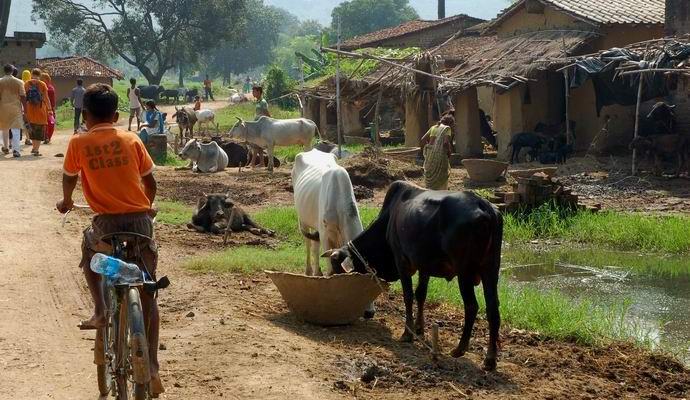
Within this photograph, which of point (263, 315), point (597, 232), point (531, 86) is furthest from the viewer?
point (531, 86)

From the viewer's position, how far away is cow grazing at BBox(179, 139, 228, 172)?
73.7 feet

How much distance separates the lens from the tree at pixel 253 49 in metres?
105

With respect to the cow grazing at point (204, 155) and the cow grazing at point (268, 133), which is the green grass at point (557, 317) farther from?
the cow grazing at point (268, 133)

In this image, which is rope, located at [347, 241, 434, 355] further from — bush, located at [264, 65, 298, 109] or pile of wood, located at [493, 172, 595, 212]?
bush, located at [264, 65, 298, 109]

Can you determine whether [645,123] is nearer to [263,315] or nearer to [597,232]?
[597,232]

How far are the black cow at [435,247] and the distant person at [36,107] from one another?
12.9 metres

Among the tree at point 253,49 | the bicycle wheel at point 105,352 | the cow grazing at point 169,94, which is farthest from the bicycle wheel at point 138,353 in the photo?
the tree at point 253,49

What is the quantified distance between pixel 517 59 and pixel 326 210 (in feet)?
52.8

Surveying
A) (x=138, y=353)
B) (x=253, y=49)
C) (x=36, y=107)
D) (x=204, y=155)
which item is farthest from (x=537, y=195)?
(x=253, y=49)

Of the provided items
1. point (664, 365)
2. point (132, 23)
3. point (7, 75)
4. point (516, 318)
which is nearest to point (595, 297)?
point (516, 318)

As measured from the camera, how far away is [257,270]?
11.3 metres

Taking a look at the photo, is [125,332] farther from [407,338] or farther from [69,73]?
[69,73]

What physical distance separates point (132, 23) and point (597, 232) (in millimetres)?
55707

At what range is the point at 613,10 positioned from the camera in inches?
1045
